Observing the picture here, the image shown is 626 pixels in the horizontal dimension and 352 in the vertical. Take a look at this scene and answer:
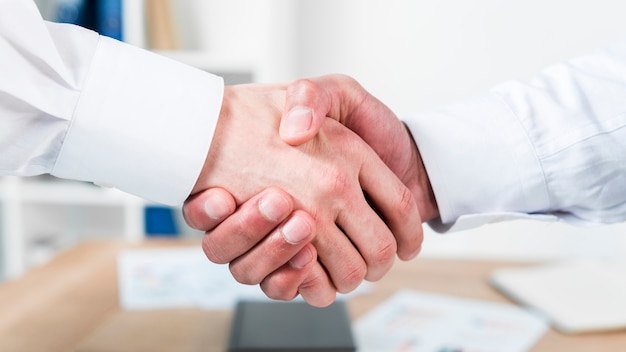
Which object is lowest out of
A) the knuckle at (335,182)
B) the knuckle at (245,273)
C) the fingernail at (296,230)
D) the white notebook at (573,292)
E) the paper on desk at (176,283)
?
the paper on desk at (176,283)

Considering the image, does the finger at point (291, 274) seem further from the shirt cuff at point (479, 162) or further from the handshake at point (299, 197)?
the shirt cuff at point (479, 162)

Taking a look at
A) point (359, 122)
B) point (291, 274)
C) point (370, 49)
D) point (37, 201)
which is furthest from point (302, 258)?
point (37, 201)

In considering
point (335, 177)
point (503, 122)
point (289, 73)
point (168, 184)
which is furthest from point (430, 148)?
point (289, 73)

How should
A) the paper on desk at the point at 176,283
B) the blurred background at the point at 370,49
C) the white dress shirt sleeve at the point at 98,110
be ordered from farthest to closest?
1. the blurred background at the point at 370,49
2. the paper on desk at the point at 176,283
3. the white dress shirt sleeve at the point at 98,110

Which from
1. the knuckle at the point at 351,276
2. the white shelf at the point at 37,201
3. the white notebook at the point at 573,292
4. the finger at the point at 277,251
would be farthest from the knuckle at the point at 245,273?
the white shelf at the point at 37,201

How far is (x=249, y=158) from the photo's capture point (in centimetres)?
79

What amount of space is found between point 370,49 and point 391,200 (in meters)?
1.44

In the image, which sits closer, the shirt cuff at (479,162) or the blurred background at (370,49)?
the shirt cuff at (479,162)

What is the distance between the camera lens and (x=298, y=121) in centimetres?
78

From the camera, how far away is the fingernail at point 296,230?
30.3 inches

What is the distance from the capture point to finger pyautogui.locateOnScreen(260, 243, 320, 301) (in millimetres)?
815

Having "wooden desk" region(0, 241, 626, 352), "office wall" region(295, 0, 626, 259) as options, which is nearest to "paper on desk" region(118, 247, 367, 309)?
"wooden desk" region(0, 241, 626, 352)

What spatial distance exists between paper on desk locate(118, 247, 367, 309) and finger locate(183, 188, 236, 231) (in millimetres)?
330

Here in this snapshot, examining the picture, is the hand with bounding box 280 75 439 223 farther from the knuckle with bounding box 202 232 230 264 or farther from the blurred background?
the blurred background
